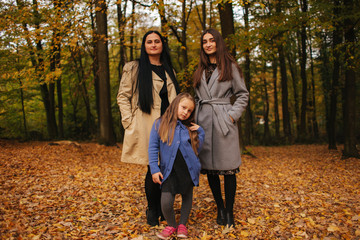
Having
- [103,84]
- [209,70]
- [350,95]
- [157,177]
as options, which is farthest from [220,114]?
[103,84]

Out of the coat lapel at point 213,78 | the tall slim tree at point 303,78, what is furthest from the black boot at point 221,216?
the tall slim tree at point 303,78

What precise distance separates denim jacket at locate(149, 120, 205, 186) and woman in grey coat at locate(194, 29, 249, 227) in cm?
30

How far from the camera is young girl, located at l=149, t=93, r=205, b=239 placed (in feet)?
9.11

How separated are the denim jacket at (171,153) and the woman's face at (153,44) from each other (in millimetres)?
946

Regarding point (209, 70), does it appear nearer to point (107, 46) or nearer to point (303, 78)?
point (107, 46)

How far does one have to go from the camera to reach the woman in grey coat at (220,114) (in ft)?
9.92

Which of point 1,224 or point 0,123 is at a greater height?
point 0,123

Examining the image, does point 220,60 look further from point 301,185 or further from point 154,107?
point 301,185

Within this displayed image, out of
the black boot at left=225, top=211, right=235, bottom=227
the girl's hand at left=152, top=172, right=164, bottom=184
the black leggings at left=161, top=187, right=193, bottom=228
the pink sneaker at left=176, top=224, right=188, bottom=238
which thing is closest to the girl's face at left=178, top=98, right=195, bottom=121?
the girl's hand at left=152, top=172, right=164, bottom=184

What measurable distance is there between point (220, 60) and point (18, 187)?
3.82 metres

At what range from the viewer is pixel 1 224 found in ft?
9.36

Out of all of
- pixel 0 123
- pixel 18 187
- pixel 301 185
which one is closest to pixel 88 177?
pixel 18 187

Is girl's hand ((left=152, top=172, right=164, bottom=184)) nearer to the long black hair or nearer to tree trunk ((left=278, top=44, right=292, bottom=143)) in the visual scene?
the long black hair

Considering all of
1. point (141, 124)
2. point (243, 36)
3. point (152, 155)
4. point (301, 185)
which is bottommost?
point (301, 185)
